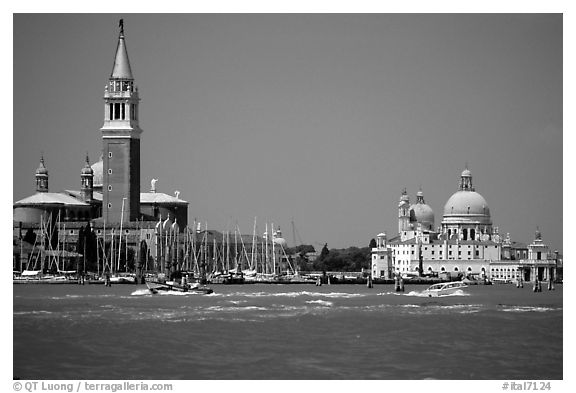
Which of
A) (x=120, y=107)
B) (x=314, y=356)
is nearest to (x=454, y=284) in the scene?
(x=120, y=107)

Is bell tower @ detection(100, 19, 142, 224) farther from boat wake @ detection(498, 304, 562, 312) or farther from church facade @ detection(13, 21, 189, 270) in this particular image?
boat wake @ detection(498, 304, 562, 312)

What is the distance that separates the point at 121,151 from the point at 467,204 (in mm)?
32388

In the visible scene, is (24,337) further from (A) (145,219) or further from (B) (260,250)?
(B) (260,250)

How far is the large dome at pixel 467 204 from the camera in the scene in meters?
93.0

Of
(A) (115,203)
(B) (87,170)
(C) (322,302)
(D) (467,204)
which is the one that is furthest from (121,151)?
(D) (467,204)

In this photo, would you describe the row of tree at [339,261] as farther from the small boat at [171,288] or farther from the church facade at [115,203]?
the small boat at [171,288]

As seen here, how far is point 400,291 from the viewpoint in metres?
54.8

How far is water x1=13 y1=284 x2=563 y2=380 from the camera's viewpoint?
21453mm

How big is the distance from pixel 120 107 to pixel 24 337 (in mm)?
41982

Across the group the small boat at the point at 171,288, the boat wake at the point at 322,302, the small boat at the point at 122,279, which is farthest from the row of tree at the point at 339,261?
the boat wake at the point at 322,302

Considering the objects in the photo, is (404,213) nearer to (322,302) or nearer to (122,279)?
(122,279)

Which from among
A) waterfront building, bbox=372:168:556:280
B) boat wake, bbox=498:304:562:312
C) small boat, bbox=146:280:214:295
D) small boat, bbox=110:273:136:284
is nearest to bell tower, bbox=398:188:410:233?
waterfront building, bbox=372:168:556:280

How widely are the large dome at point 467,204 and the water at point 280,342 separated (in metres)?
58.6

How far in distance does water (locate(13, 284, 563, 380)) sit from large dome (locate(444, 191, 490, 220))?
2307 inches
